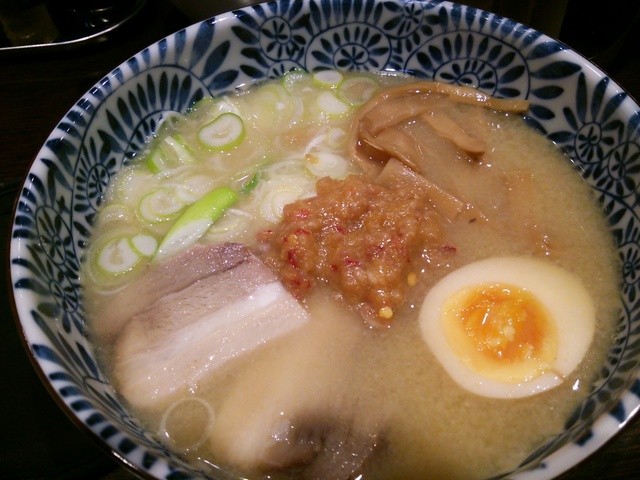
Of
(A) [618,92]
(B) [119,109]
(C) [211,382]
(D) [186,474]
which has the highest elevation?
(A) [618,92]

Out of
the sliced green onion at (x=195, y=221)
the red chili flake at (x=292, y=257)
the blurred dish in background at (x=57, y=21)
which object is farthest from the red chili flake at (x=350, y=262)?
the blurred dish in background at (x=57, y=21)

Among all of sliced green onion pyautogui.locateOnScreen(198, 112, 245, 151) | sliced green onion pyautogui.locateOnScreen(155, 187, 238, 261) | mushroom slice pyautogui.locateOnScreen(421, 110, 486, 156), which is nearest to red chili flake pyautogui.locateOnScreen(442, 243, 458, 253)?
mushroom slice pyautogui.locateOnScreen(421, 110, 486, 156)

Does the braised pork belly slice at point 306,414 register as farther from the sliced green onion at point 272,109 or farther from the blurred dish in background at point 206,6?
the blurred dish in background at point 206,6

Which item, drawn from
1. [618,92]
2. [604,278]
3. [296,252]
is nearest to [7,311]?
[296,252]

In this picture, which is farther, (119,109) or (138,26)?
(138,26)

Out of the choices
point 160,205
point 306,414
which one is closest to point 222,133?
point 160,205

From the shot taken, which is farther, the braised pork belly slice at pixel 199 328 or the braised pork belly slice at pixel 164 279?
the braised pork belly slice at pixel 164 279

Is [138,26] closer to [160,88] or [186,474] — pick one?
[160,88]
